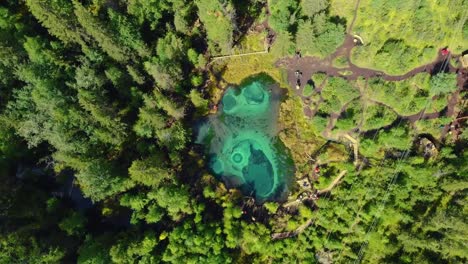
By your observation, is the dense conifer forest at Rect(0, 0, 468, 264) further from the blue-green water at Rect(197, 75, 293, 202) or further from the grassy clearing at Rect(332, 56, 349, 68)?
the blue-green water at Rect(197, 75, 293, 202)

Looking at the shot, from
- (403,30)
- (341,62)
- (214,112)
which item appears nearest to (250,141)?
(214,112)

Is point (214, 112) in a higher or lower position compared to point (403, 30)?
lower

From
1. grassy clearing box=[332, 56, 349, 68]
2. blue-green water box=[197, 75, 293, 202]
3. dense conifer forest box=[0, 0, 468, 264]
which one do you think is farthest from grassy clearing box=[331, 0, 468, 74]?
blue-green water box=[197, 75, 293, 202]

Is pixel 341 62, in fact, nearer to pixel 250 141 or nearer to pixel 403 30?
pixel 403 30

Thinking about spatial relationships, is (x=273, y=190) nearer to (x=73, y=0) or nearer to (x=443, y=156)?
(x=443, y=156)

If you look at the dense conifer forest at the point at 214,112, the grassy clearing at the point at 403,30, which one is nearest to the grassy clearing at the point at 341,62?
the dense conifer forest at the point at 214,112
